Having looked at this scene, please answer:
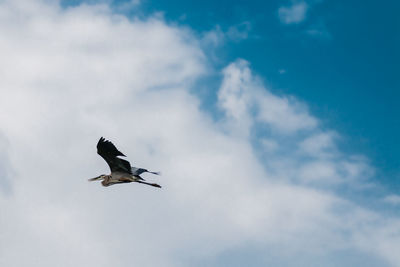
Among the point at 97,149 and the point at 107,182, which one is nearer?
the point at 97,149

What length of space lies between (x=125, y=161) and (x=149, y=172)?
176 cm

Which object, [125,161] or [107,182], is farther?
[107,182]

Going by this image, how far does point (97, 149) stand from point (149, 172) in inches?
146

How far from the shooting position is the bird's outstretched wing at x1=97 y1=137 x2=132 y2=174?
4166 centimetres

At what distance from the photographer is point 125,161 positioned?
141 ft

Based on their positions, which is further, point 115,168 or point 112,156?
point 115,168

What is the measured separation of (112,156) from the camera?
141 ft

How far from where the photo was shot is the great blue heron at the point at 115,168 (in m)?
41.9

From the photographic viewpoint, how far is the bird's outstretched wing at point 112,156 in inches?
1640

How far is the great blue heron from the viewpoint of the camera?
41919 millimetres

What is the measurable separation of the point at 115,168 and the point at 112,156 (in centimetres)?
183

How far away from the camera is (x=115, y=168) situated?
44.5 m

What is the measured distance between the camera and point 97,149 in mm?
42500
